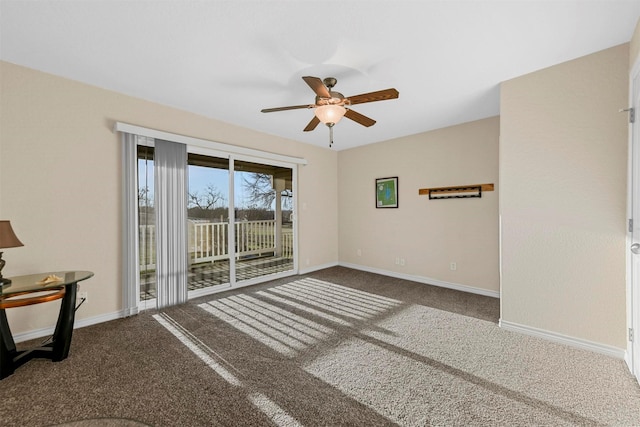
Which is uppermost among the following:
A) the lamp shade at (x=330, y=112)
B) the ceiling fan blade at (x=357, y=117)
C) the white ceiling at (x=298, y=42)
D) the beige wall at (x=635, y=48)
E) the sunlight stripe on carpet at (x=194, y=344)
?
the white ceiling at (x=298, y=42)

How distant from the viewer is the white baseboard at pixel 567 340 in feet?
7.29

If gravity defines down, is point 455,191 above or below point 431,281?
above

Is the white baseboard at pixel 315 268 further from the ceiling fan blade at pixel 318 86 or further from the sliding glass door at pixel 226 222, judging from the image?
the ceiling fan blade at pixel 318 86

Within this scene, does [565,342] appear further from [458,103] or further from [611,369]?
[458,103]

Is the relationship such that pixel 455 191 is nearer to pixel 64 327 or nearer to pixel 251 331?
pixel 251 331

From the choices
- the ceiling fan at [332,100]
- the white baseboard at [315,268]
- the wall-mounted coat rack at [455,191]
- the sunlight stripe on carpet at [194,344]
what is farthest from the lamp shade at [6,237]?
the wall-mounted coat rack at [455,191]

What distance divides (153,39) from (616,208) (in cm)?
395

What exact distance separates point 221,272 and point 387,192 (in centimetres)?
318

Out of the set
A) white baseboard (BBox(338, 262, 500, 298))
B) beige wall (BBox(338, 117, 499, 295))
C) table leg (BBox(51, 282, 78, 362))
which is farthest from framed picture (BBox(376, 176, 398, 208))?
table leg (BBox(51, 282, 78, 362))

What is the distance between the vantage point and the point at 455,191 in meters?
4.14

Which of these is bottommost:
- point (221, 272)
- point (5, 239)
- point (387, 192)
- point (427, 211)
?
point (221, 272)

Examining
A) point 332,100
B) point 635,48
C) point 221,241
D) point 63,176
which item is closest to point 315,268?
point 221,241

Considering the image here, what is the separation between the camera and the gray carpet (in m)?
1.63

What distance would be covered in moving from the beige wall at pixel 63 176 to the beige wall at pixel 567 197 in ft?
13.2
